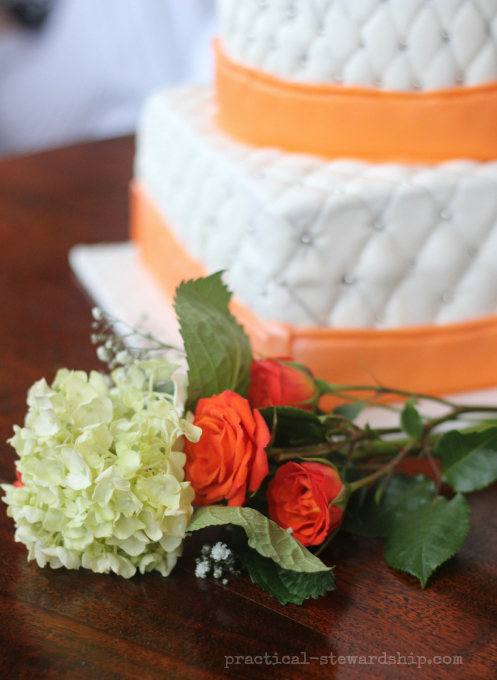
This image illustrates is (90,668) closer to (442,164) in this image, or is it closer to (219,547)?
(219,547)

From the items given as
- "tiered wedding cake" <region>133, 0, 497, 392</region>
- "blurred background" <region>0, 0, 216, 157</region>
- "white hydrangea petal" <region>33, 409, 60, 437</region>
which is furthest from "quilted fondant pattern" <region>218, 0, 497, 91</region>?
"blurred background" <region>0, 0, 216, 157</region>

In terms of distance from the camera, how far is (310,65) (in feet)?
2.39

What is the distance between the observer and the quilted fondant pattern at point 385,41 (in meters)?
0.67

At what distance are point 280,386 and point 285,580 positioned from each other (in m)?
0.14

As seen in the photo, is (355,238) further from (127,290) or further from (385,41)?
(127,290)

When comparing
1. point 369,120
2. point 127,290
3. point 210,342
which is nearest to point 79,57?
point 127,290

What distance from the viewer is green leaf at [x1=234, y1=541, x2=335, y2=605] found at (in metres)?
0.49

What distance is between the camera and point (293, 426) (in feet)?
1.76

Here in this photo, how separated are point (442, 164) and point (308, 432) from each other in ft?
1.20

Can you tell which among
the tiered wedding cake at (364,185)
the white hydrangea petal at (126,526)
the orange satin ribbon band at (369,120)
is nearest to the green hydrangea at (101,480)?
the white hydrangea petal at (126,526)

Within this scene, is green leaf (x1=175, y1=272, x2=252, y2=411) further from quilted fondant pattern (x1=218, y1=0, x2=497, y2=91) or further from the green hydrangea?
quilted fondant pattern (x1=218, y1=0, x2=497, y2=91)

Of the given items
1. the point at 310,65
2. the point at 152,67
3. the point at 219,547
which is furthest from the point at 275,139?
the point at 152,67

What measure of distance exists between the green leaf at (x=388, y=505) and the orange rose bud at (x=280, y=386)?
3.9 inches

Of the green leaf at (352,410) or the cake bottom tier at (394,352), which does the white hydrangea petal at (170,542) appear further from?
the cake bottom tier at (394,352)
